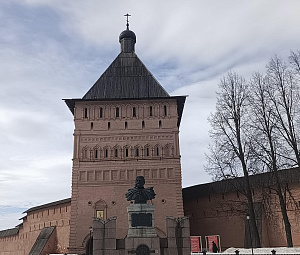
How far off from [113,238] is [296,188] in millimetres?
13803

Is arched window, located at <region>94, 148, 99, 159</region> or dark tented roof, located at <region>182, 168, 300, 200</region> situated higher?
arched window, located at <region>94, 148, 99, 159</region>

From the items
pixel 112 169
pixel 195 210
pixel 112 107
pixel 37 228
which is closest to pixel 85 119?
pixel 112 107

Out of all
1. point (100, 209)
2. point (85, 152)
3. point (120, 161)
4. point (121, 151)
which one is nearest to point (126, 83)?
point (121, 151)

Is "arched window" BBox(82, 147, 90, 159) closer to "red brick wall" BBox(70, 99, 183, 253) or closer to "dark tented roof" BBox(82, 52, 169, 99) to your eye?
"red brick wall" BBox(70, 99, 183, 253)

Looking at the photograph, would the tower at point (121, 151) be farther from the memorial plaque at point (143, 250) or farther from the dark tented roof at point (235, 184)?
the memorial plaque at point (143, 250)

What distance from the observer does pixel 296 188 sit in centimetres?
2230

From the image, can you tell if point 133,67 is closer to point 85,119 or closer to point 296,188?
point 85,119

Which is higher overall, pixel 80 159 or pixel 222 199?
pixel 80 159

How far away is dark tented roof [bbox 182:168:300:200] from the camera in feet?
72.2

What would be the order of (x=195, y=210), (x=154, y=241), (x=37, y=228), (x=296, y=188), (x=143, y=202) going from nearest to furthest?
(x=154, y=241) → (x=143, y=202) → (x=296, y=188) → (x=195, y=210) → (x=37, y=228)

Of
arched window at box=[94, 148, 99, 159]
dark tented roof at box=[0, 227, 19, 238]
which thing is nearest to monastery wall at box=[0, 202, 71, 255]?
dark tented roof at box=[0, 227, 19, 238]

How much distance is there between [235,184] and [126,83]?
11.5 meters

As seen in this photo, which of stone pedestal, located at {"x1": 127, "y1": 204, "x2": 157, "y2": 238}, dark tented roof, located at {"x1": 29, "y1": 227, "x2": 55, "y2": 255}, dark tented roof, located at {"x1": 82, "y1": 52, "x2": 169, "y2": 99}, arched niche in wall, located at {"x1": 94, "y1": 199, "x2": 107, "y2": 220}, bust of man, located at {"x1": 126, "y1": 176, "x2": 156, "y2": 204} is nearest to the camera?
stone pedestal, located at {"x1": 127, "y1": 204, "x2": 157, "y2": 238}

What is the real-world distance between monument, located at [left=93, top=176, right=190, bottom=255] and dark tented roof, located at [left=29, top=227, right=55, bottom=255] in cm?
1812
